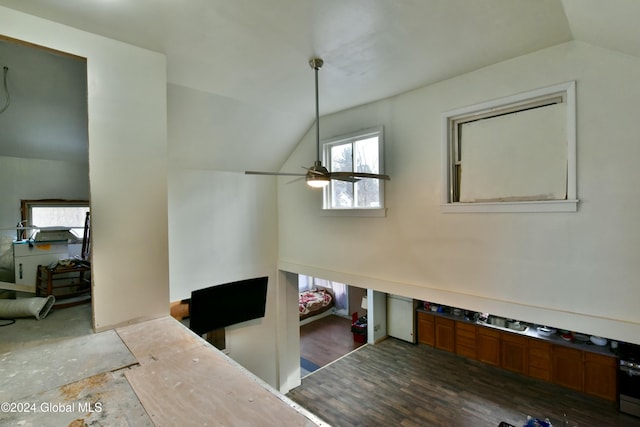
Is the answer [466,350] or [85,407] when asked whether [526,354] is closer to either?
[466,350]

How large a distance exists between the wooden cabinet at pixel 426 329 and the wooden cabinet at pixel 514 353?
1.54m

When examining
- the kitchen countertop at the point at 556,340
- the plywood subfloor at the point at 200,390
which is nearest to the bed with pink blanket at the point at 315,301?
the kitchen countertop at the point at 556,340

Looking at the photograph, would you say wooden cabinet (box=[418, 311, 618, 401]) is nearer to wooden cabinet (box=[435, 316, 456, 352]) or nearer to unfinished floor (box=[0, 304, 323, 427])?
wooden cabinet (box=[435, 316, 456, 352])

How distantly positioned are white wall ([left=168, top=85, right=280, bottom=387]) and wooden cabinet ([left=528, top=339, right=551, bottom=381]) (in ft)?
17.5

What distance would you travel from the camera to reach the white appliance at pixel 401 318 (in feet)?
24.2

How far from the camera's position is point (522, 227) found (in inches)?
98.6

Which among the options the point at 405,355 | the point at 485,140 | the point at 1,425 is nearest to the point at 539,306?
the point at 485,140

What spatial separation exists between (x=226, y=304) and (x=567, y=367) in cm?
663

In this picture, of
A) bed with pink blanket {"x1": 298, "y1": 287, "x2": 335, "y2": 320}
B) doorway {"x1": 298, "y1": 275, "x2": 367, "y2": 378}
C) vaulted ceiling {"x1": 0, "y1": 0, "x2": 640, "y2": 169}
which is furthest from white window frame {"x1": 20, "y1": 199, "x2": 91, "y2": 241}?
bed with pink blanket {"x1": 298, "y1": 287, "x2": 335, "y2": 320}

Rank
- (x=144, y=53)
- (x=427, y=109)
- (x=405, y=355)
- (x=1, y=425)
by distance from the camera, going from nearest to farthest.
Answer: (x=1, y=425), (x=144, y=53), (x=427, y=109), (x=405, y=355)

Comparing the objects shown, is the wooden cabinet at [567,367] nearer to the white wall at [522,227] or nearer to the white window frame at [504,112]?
the white wall at [522,227]

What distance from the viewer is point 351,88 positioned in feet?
10.5

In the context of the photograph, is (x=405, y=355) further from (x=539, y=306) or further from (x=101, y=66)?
(x=101, y=66)

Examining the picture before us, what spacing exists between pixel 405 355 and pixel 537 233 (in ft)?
18.1
